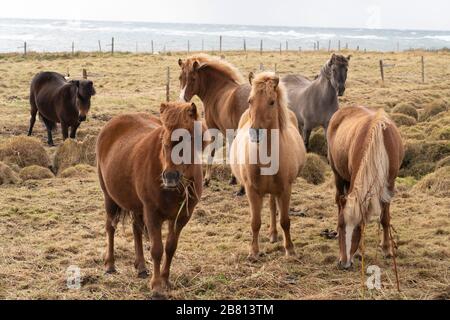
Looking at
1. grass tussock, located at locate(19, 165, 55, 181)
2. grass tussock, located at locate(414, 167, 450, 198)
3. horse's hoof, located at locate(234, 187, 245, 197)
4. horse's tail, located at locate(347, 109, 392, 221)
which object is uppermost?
horse's tail, located at locate(347, 109, 392, 221)

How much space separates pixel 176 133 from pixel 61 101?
8.36 m

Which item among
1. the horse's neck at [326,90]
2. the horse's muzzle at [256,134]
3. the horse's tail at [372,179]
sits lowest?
the horse's tail at [372,179]

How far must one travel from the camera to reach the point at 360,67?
2683cm

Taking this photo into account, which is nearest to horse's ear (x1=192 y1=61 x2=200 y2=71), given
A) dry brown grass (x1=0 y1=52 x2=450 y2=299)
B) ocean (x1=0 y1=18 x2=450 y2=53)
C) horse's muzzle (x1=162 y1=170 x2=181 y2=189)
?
dry brown grass (x1=0 y1=52 x2=450 y2=299)

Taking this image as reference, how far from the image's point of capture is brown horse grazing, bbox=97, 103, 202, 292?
3.98m

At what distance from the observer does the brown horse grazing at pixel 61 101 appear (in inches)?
441

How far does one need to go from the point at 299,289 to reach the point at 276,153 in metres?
1.33

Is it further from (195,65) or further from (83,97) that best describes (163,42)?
(195,65)

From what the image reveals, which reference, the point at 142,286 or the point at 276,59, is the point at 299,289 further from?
the point at 276,59

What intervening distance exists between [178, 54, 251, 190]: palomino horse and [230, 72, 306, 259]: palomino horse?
2.08m

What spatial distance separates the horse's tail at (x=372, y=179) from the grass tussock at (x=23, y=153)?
6.48 metres

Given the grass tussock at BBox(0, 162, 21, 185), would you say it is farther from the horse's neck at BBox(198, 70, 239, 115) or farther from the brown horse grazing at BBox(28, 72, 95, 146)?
the horse's neck at BBox(198, 70, 239, 115)

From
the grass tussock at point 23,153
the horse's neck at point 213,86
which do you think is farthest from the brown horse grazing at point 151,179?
the grass tussock at point 23,153

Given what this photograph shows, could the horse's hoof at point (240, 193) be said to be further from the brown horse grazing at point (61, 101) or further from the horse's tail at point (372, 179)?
the brown horse grazing at point (61, 101)
